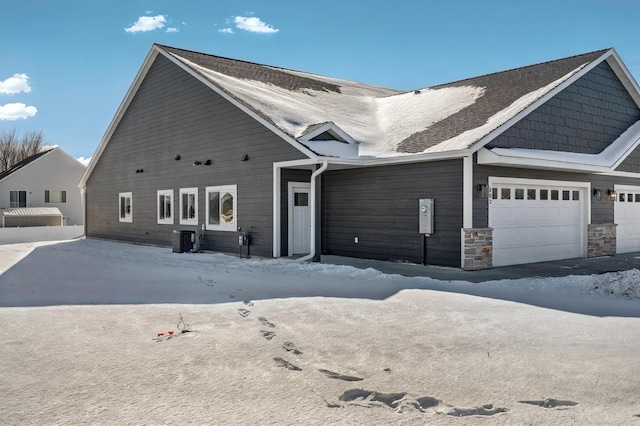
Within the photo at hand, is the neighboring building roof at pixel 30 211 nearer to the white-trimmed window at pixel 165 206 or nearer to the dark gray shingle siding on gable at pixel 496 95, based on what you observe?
the white-trimmed window at pixel 165 206

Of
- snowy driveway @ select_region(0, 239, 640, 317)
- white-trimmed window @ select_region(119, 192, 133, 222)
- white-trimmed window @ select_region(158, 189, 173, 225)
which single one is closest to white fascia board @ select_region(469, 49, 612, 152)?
snowy driveway @ select_region(0, 239, 640, 317)

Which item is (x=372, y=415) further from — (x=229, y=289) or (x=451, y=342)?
(x=229, y=289)

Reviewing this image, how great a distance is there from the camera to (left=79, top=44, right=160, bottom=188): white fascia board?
19.8m

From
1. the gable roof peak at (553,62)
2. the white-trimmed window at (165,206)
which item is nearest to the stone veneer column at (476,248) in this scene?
the gable roof peak at (553,62)

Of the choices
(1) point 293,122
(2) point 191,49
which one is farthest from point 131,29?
(1) point 293,122

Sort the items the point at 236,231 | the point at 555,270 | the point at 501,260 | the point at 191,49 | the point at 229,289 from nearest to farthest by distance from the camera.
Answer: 1. the point at 229,289
2. the point at 555,270
3. the point at 501,260
4. the point at 236,231
5. the point at 191,49

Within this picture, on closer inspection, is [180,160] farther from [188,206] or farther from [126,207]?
[126,207]

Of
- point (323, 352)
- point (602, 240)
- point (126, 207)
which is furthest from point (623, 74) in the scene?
point (126, 207)

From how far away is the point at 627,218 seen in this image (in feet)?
57.5

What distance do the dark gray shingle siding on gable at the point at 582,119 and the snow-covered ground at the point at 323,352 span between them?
15.4 ft

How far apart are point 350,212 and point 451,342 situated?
30.0ft

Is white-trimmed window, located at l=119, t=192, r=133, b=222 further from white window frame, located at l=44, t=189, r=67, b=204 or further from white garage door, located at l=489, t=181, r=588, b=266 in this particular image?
white window frame, located at l=44, t=189, r=67, b=204

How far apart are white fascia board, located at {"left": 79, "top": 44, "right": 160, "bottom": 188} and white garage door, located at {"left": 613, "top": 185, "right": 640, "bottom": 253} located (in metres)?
16.2

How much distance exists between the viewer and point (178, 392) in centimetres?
438
